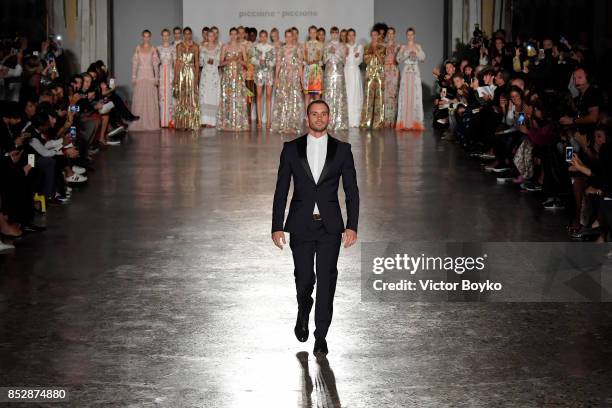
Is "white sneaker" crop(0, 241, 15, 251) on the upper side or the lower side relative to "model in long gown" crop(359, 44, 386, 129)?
lower

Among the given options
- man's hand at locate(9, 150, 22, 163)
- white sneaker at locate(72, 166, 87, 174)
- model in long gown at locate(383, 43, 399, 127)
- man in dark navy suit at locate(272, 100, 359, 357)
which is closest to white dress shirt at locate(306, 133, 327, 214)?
man in dark navy suit at locate(272, 100, 359, 357)

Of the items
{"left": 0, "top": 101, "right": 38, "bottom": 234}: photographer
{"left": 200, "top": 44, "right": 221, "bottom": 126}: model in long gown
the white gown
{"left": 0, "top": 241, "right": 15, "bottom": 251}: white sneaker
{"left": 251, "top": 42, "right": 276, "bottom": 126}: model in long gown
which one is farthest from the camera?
the white gown

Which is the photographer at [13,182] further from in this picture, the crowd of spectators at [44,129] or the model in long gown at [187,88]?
the model in long gown at [187,88]

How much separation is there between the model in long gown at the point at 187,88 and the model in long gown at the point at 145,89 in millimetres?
349

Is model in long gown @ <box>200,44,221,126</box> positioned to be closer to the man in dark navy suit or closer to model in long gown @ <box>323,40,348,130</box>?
model in long gown @ <box>323,40,348,130</box>

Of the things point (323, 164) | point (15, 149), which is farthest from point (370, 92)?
point (323, 164)

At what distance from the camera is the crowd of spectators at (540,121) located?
8359 millimetres

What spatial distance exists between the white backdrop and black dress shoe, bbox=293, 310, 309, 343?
1442 cm

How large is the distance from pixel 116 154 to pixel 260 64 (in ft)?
14.5

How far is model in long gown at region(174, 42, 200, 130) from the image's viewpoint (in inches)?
696

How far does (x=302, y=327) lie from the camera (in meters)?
5.33

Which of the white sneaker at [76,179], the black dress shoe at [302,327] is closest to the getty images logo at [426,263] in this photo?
the black dress shoe at [302,327]

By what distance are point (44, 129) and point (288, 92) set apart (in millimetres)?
7814

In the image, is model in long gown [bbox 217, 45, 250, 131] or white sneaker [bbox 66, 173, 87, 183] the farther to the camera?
model in long gown [bbox 217, 45, 250, 131]
